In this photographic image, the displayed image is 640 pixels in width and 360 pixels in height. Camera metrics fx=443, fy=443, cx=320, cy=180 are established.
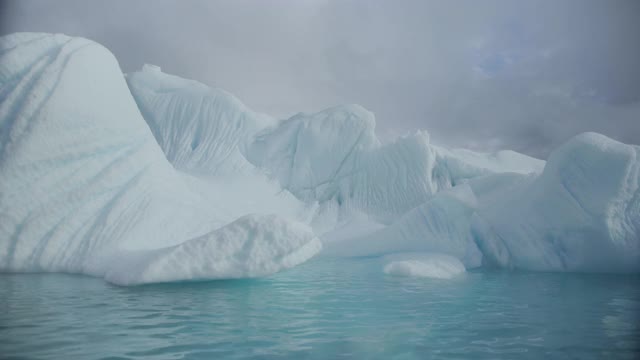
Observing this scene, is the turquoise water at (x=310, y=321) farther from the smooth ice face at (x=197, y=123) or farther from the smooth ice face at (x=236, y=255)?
the smooth ice face at (x=197, y=123)

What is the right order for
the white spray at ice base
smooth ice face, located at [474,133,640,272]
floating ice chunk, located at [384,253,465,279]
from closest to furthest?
the white spray at ice base < floating ice chunk, located at [384,253,465,279] < smooth ice face, located at [474,133,640,272]

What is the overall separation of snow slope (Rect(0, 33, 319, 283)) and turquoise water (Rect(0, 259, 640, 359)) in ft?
4.64

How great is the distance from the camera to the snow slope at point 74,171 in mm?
7184

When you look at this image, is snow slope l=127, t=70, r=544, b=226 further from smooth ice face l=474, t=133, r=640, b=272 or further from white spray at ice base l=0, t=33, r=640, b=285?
smooth ice face l=474, t=133, r=640, b=272

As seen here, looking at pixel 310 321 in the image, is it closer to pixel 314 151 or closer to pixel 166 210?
pixel 166 210

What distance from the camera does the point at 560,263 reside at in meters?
8.85

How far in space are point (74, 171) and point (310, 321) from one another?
20.3 feet

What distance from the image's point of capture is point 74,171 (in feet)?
26.0

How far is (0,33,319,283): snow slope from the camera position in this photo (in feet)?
23.6

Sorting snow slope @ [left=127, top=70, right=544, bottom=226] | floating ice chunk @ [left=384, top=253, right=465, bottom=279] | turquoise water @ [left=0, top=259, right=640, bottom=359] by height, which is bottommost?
turquoise water @ [left=0, top=259, right=640, bottom=359]

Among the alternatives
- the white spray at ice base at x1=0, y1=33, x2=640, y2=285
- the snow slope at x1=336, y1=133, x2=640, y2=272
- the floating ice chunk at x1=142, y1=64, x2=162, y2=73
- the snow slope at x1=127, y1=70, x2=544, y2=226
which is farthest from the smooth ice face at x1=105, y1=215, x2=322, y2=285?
the floating ice chunk at x1=142, y1=64, x2=162, y2=73

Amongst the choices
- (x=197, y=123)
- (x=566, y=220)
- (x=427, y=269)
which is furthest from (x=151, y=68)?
(x=566, y=220)

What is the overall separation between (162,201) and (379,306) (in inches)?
219

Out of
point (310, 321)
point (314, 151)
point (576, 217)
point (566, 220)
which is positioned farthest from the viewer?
point (314, 151)
